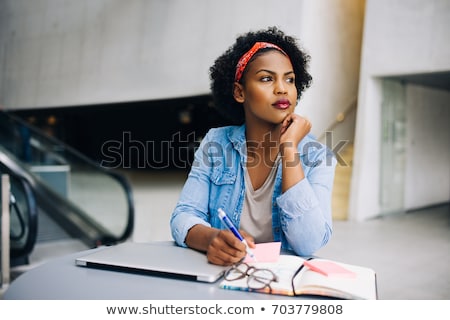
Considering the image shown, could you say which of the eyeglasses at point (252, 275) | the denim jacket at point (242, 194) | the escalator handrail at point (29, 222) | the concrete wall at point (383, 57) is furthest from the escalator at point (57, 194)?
the concrete wall at point (383, 57)

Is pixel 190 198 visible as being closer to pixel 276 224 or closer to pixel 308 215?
pixel 276 224

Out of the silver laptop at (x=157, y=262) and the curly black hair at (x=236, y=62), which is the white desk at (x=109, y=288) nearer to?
the silver laptop at (x=157, y=262)

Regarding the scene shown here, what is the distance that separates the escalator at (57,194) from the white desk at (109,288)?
9.48 feet

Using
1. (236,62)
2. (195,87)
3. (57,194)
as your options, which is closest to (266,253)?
(236,62)

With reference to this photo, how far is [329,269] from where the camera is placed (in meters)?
1.04

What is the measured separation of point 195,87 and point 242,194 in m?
5.30

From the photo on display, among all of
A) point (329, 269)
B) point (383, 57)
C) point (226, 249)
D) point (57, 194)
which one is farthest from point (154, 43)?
A: point (329, 269)

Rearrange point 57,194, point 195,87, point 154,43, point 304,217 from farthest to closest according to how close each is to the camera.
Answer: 1. point 154,43
2. point 195,87
3. point 57,194
4. point 304,217

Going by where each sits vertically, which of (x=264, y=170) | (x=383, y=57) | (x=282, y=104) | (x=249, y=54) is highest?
(x=383, y=57)

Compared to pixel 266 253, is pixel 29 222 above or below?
below

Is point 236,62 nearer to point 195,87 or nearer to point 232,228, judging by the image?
point 232,228

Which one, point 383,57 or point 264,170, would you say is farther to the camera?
point 383,57

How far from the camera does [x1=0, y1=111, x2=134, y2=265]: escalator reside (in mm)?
3797

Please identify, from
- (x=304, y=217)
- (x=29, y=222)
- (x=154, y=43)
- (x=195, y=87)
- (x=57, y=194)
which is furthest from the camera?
(x=154, y=43)
